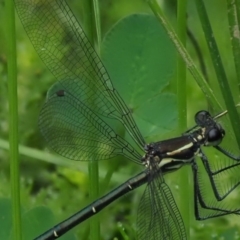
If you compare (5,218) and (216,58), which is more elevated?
(5,218)

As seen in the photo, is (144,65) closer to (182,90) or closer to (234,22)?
(182,90)

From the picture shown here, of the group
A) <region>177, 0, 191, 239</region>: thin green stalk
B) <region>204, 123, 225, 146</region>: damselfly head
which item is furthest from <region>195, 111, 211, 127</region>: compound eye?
<region>177, 0, 191, 239</region>: thin green stalk

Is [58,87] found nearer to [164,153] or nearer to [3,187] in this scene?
[164,153]

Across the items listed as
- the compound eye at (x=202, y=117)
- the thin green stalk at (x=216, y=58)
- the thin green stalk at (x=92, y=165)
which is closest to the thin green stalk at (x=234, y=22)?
the thin green stalk at (x=216, y=58)

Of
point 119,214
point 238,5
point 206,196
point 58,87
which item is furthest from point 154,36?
point 119,214

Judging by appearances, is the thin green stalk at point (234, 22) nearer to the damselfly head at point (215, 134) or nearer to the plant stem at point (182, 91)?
the plant stem at point (182, 91)

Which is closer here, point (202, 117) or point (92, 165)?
point (92, 165)

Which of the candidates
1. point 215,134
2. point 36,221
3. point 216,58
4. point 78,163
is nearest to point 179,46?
point 216,58
